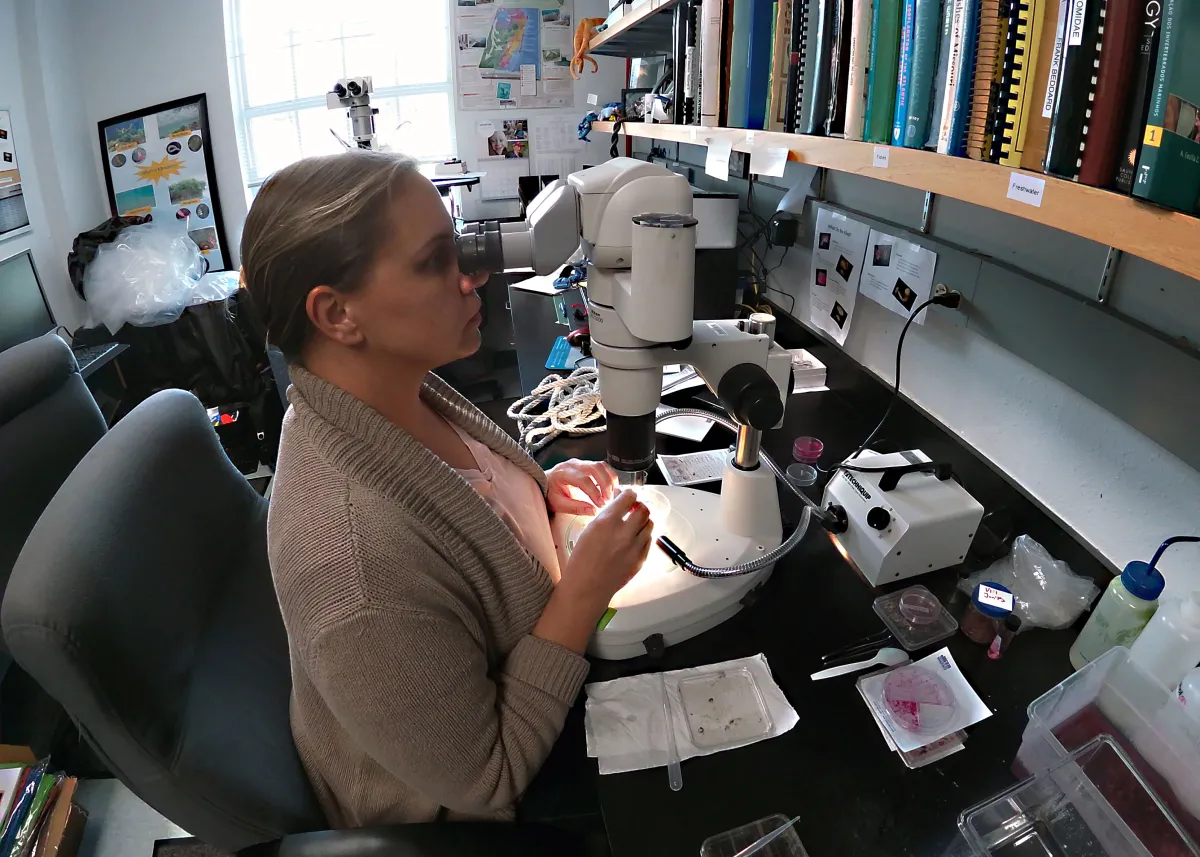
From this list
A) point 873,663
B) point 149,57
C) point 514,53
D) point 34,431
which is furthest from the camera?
point 514,53

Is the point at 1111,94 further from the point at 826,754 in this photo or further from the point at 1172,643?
the point at 826,754

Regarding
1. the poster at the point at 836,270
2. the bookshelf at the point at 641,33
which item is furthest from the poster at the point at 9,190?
the poster at the point at 836,270

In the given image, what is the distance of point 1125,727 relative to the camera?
0.65m

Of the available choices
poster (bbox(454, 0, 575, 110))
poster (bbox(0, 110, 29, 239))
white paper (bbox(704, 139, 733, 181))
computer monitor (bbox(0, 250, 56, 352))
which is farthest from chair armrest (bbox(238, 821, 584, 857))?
poster (bbox(454, 0, 575, 110))

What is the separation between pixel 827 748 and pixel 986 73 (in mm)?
725

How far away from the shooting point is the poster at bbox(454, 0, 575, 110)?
10.9ft

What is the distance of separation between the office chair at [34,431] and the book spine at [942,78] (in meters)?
1.70

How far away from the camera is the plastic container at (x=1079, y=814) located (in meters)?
0.57

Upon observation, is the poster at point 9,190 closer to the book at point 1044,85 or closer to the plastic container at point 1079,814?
the book at point 1044,85

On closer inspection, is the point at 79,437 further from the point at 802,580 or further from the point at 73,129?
the point at 73,129

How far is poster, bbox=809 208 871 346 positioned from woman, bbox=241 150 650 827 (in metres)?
0.86

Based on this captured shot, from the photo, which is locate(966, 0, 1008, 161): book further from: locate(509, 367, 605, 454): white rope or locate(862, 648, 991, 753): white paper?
locate(509, 367, 605, 454): white rope

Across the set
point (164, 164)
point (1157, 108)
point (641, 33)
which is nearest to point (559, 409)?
point (1157, 108)

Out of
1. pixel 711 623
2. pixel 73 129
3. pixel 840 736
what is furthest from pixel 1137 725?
pixel 73 129
